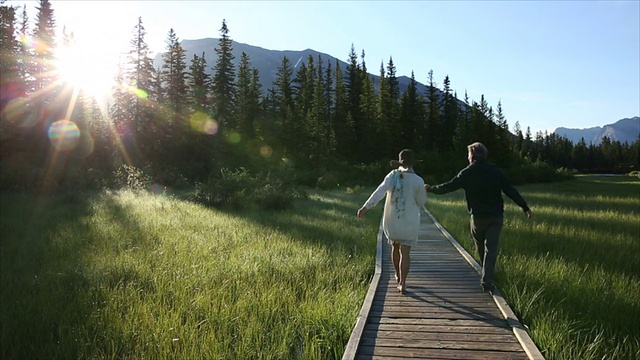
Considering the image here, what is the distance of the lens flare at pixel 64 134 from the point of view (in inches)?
1372

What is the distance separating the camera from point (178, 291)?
5832mm

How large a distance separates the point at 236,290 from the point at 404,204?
9.96 ft

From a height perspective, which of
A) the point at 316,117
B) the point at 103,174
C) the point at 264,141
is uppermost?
the point at 316,117

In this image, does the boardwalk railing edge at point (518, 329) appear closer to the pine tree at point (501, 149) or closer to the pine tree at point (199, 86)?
the pine tree at point (199, 86)

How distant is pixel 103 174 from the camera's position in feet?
105

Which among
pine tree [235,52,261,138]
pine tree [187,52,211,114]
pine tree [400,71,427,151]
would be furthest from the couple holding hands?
pine tree [400,71,427,151]

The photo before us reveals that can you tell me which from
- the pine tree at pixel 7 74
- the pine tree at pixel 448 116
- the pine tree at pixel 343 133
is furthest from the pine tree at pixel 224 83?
the pine tree at pixel 448 116

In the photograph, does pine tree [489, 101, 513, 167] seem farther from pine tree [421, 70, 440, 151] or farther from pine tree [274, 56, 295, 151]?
pine tree [274, 56, 295, 151]

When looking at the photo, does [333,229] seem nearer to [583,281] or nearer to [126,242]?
[126,242]

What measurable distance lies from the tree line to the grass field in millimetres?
12472

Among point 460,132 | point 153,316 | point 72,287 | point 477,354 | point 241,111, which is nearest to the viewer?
point 477,354

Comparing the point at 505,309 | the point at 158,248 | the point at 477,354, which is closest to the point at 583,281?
the point at 505,309

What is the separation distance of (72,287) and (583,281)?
28.5 ft

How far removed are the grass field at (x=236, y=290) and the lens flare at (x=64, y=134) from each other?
2789cm
